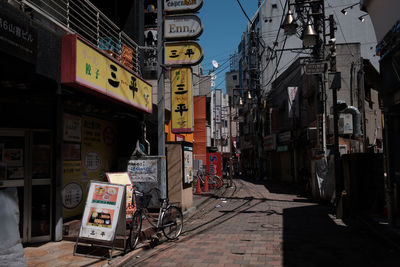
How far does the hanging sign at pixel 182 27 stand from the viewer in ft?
38.2

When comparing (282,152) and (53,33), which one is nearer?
(53,33)

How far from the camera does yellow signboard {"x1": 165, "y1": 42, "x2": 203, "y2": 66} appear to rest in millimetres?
11656

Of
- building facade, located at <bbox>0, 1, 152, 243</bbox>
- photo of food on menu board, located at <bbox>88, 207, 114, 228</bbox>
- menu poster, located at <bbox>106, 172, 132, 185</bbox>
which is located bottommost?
photo of food on menu board, located at <bbox>88, 207, 114, 228</bbox>

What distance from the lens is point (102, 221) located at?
7.02m

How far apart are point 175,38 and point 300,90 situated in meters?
18.9

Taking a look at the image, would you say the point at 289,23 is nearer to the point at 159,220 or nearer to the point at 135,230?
the point at 159,220

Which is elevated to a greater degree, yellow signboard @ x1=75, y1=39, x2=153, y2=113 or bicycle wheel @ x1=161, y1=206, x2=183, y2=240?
yellow signboard @ x1=75, y1=39, x2=153, y2=113

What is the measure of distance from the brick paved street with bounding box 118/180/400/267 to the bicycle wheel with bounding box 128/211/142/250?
9.9 inches

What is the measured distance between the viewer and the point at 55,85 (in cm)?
707

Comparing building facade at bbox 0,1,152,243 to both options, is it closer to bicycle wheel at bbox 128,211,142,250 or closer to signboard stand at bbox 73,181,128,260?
signboard stand at bbox 73,181,128,260

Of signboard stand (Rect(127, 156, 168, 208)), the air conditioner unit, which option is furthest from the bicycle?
the air conditioner unit

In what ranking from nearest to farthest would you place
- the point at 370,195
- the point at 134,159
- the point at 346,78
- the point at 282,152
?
1. the point at 134,159
2. the point at 370,195
3. the point at 346,78
4. the point at 282,152

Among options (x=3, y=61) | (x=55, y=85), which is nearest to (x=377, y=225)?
(x=55, y=85)

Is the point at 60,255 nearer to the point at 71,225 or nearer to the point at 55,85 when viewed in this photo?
the point at 71,225
